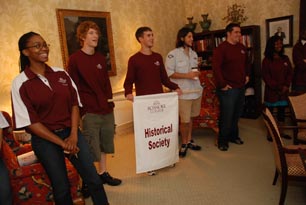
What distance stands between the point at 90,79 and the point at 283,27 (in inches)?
146

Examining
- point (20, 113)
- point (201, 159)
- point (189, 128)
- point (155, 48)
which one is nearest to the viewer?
point (20, 113)

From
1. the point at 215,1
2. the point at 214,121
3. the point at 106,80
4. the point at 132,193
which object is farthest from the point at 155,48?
the point at 132,193

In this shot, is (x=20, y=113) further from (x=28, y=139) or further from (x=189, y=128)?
(x=189, y=128)

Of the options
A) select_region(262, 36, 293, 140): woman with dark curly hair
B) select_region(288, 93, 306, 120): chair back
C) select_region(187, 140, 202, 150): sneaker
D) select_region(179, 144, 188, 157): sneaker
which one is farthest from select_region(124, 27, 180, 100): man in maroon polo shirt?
select_region(262, 36, 293, 140): woman with dark curly hair

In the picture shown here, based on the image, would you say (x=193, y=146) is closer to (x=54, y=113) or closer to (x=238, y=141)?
(x=238, y=141)

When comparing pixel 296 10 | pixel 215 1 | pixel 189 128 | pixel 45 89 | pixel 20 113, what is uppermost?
pixel 215 1

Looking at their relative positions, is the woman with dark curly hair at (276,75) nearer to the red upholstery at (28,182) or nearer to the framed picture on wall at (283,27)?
the framed picture on wall at (283,27)

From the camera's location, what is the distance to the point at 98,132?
101 inches

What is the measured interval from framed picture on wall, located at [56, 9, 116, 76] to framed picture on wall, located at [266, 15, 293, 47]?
273cm

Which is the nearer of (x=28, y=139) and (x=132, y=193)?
(x=132, y=193)

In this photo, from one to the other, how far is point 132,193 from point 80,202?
479 millimetres

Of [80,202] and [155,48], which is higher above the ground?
[155,48]

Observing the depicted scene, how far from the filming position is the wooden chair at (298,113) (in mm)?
2676

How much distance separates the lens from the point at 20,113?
1.74 m
